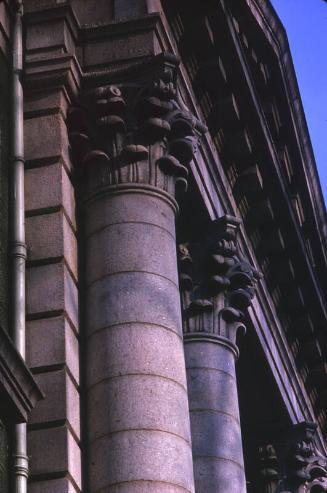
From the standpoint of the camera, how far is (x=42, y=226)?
22578 millimetres

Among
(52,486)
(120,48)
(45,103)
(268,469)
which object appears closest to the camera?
(52,486)

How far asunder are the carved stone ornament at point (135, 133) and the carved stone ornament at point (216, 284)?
3310mm

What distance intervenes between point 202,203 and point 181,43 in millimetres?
2892

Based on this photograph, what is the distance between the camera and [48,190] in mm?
22984

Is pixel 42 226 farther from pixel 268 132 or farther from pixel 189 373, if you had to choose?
pixel 268 132

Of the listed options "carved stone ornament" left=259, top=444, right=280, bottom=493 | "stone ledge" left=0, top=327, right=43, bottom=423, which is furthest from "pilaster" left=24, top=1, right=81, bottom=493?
"carved stone ornament" left=259, top=444, right=280, bottom=493

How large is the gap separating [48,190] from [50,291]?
1.76 m

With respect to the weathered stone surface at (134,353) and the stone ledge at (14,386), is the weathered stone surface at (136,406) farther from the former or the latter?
the stone ledge at (14,386)

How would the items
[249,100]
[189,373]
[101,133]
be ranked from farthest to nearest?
1. [249,100]
2. [189,373]
3. [101,133]

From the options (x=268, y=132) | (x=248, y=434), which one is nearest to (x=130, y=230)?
(x=268, y=132)

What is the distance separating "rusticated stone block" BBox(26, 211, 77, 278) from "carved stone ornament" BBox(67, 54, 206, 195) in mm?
1192

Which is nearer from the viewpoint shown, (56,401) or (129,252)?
(56,401)

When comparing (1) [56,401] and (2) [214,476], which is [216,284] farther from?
(1) [56,401]

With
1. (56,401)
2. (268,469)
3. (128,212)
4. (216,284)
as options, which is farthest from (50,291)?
(268,469)
